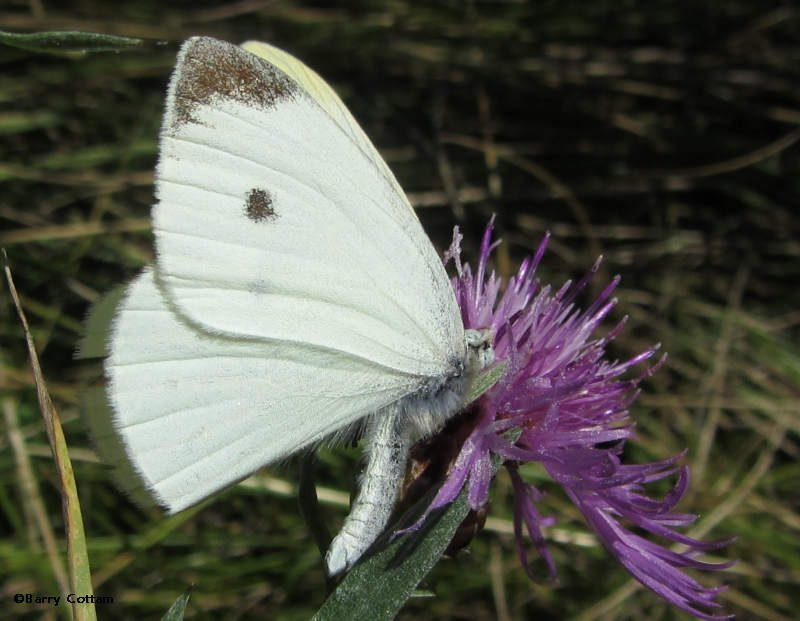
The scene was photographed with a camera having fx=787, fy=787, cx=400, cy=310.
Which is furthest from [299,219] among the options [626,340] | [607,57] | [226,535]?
[607,57]

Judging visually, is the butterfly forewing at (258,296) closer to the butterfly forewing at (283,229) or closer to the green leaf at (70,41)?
the butterfly forewing at (283,229)

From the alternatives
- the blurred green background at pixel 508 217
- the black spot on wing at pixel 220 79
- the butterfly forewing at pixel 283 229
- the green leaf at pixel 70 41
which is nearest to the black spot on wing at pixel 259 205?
the butterfly forewing at pixel 283 229

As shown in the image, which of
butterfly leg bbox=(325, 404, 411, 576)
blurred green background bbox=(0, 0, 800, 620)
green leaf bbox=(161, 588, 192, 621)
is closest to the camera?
green leaf bbox=(161, 588, 192, 621)

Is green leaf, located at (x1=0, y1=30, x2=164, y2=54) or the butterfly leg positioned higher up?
green leaf, located at (x1=0, y1=30, x2=164, y2=54)

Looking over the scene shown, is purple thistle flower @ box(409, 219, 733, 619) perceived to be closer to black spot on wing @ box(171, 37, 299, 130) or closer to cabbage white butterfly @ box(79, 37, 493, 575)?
cabbage white butterfly @ box(79, 37, 493, 575)

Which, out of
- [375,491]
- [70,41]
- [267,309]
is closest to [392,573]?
[375,491]

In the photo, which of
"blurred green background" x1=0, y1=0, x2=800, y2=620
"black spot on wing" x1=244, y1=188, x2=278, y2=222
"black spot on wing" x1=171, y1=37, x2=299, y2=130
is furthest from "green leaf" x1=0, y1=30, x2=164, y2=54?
"blurred green background" x1=0, y1=0, x2=800, y2=620

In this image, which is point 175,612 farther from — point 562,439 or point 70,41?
point 70,41
